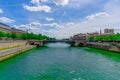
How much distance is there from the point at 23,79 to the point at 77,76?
6.01 m

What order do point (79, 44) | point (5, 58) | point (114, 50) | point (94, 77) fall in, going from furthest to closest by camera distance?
point (79, 44)
point (114, 50)
point (5, 58)
point (94, 77)

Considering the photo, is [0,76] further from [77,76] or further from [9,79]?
[77,76]

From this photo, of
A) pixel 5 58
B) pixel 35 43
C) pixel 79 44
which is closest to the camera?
pixel 5 58

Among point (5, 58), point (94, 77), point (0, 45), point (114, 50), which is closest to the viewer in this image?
point (94, 77)

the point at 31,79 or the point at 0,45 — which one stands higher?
the point at 0,45

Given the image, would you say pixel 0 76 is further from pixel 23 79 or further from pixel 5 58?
pixel 5 58

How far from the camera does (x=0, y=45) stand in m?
41.2

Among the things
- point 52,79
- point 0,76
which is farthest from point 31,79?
point 0,76

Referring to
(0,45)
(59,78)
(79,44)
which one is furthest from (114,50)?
(79,44)

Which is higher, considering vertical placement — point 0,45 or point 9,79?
point 0,45

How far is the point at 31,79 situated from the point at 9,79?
7.69 feet

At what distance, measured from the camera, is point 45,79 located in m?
18.2

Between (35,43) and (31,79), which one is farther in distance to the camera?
(35,43)

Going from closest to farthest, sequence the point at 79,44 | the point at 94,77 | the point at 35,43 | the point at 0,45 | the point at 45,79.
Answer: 1. the point at 45,79
2. the point at 94,77
3. the point at 0,45
4. the point at 35,43
5. the point at 79,44
